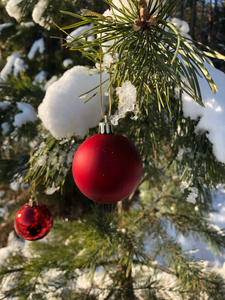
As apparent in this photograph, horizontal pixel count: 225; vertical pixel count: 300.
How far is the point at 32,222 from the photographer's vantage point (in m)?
0.70

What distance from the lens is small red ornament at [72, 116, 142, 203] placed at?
351 millimetres

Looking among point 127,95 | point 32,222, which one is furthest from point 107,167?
point 32,222

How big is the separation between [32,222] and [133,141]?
13.5 inches

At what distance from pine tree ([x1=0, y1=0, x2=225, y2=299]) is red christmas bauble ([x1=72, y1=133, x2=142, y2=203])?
55 mm

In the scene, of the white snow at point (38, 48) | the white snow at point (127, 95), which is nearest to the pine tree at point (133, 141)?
the white snow at point (127, 95)

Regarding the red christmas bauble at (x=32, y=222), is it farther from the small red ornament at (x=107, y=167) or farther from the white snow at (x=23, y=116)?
the small red ornament at (x=107, y=167)

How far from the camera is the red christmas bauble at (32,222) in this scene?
0.70 m

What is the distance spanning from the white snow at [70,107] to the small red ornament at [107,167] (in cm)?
19

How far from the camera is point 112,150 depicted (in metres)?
0.36

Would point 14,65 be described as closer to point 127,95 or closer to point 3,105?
point 3,105

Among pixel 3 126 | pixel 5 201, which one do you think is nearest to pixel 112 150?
pixel 3 126

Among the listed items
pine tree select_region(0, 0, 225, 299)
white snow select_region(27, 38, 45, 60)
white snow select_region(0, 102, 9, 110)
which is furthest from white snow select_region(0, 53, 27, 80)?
white snow select_region(0, 102, 9, 110)

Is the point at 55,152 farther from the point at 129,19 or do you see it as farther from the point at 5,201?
the point at 5,201

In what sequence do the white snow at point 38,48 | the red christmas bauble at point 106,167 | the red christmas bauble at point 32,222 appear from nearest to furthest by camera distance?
the red christmas bauble at point 106,167 → the red christmas bauble at point 32,222 → the white snow at point 38,48
